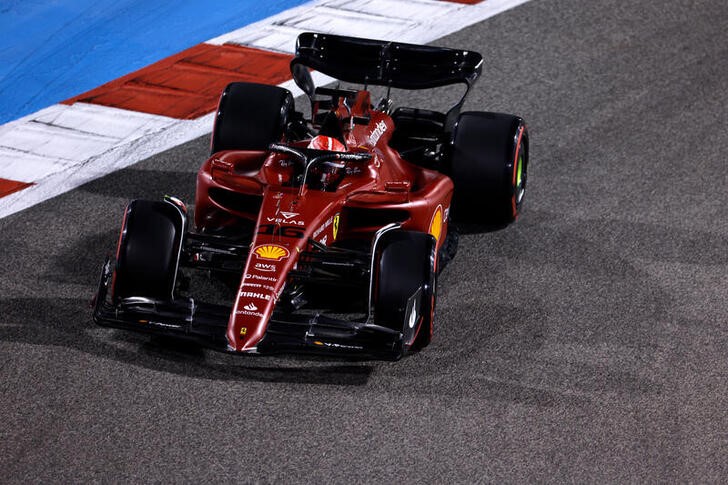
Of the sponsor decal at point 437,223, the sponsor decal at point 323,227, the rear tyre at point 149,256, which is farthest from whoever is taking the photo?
the sponsor decal at point 437,223

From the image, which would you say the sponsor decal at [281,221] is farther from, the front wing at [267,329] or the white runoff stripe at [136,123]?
the white runoff stripe at [136,123]

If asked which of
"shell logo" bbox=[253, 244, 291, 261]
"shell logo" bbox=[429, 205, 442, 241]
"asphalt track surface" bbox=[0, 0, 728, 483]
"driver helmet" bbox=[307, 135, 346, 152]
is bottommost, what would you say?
"asphalt track surface" bbox=[0, 0, 728, 483]

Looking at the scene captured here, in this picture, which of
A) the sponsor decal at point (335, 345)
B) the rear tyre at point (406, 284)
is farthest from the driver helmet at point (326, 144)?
the sponsor decal at point (335, 345)

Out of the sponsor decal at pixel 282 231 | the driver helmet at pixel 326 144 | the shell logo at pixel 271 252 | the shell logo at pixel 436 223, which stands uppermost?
the driver helmet at pixel 326 144

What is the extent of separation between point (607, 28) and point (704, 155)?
2415 mm

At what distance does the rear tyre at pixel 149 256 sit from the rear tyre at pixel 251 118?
1403 millimetres

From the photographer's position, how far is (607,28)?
10234 millimetres

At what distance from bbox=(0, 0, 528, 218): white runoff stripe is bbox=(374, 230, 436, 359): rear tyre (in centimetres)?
277

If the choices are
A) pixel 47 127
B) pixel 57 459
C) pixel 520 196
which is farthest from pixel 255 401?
pixel 47 127

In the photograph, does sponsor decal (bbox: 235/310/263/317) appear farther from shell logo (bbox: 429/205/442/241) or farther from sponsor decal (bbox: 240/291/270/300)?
shell logo (bbox: 429/205/442/241)

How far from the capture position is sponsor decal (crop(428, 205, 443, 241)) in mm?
6210

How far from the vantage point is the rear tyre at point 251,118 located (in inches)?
274

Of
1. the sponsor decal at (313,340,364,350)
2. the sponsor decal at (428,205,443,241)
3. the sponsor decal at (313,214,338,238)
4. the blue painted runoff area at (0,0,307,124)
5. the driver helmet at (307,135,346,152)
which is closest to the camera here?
the sponsor decal at (313,340,364,350)

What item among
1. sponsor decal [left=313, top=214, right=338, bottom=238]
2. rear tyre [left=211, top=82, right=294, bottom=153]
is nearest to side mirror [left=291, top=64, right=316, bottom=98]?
rear tyre [left=211, top=82, right=294, bottom=153]
